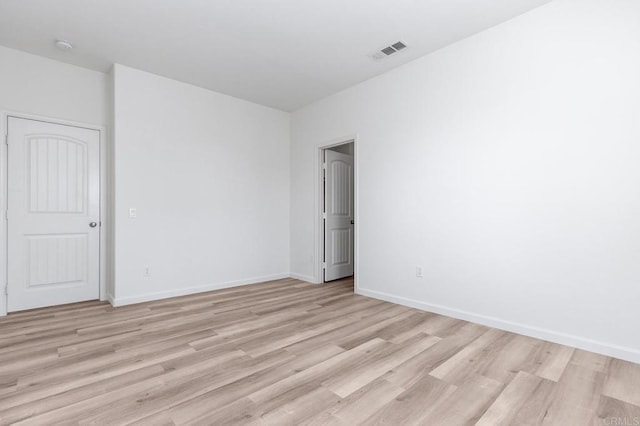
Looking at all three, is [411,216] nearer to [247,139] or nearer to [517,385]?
[517,385]

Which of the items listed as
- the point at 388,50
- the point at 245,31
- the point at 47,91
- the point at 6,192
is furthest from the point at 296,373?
the point at 47,91

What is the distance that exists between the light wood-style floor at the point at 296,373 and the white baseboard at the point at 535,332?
84 millimetres

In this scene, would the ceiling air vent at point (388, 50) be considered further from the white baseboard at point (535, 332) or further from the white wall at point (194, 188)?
the white baseboard at point (535, 332)

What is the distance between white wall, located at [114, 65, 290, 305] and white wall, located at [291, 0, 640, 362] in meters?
1.88

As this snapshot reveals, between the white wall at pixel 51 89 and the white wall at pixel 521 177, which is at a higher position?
the white wall at pixel 51 89

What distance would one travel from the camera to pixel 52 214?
3.78 metres

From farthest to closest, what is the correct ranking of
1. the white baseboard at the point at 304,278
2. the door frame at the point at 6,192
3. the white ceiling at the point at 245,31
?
1. the white baseboard at the point at 304,278
2. the door frame at the point at 6,192
3. the white ceiling at the point at 245,31

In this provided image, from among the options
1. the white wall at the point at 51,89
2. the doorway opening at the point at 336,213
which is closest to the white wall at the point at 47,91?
the white wall at the point at 51,89

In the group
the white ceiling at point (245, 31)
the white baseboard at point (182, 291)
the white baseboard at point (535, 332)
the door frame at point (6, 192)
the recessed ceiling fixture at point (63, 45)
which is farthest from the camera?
the white baseboard at point (182, 291)

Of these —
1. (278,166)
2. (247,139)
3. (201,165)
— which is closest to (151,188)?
(201,165)

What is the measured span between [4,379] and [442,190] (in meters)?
3.93

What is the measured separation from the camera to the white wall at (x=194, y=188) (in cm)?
395

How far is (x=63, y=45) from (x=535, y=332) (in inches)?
214

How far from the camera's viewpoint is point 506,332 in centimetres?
295
